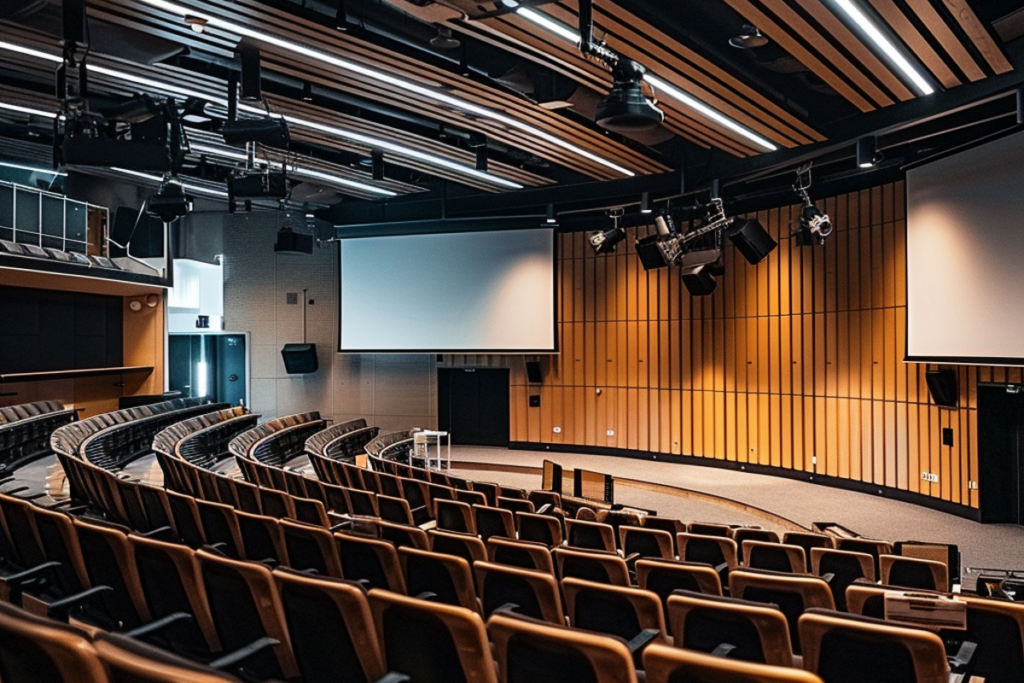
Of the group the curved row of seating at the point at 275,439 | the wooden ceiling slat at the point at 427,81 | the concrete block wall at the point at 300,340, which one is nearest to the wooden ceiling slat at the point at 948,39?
the wooden ceiling slat at the point at 427,81

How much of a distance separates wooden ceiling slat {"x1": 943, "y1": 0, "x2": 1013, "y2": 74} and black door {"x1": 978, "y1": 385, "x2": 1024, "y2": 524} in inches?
150

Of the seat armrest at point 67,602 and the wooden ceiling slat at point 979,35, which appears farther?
the wooden ceiling slat at point 979,35

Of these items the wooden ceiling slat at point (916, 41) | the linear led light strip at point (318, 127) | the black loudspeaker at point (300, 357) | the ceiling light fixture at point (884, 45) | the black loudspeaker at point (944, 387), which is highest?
the linear led light strip at point (318, 127)

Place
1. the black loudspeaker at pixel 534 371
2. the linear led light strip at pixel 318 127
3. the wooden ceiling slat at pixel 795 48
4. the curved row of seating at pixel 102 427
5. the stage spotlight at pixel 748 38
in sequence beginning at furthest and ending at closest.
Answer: the black loudspeaker at pixel 534 371 → the linear led light strip at pixel 318 127 → the curved row of seating at pixel 102 427 → the stage spotlight at pixel 748 38 → the wooden ceiling slat at pixel 795 48

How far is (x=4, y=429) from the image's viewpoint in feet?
27.2

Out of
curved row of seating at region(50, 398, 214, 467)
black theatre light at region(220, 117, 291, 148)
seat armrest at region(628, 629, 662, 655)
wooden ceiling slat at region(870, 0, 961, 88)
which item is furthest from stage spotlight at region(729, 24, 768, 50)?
curved row of seating at region(50, 398, 214, 467)

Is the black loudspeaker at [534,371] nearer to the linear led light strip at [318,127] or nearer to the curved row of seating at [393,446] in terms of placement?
the curved row of seating at [393,446]

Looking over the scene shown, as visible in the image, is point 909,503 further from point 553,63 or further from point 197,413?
point 197,413

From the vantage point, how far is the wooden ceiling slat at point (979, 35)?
5617 mm

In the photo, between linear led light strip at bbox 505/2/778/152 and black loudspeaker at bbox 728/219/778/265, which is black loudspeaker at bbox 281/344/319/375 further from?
linear led light strip at bbox 505/2/778/152

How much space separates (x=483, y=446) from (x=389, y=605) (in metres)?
13.4

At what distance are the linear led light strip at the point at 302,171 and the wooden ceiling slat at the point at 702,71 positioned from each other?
516 cm

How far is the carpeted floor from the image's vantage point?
809 cm

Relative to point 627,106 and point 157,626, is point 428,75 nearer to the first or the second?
point 627,106
